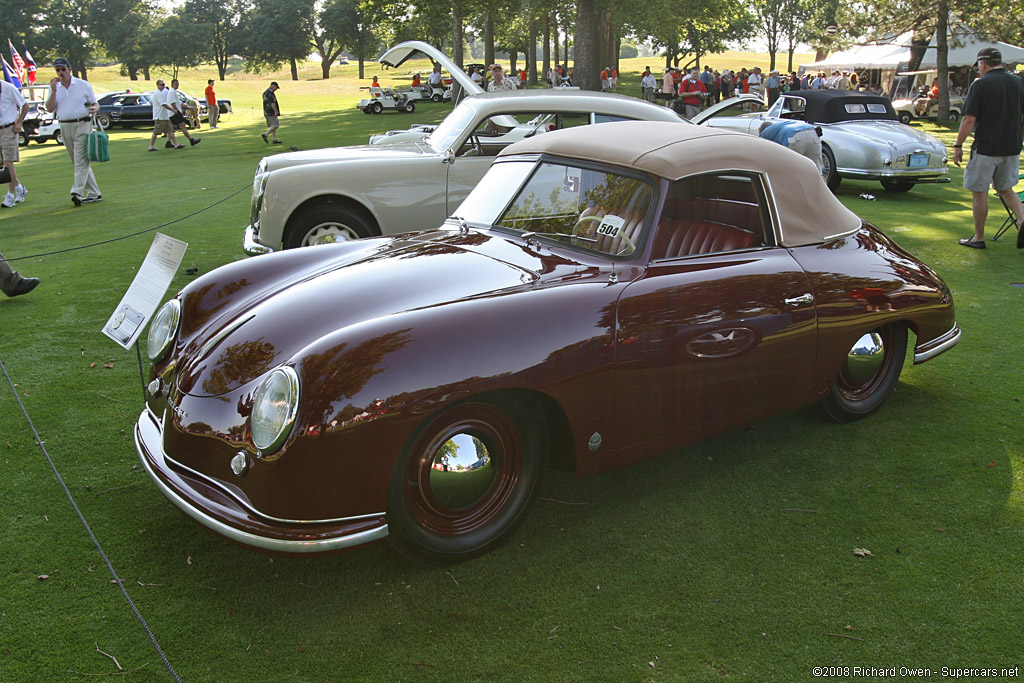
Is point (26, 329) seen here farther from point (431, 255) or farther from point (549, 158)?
point (549, 158)

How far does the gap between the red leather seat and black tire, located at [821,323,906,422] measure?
32.4 inches

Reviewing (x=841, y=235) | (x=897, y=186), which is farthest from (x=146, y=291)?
(x=897, y=186)

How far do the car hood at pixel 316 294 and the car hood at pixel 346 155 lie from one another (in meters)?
3.24

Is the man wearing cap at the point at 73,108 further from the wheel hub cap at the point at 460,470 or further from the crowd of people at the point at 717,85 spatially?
the crowd of people at the point at 717,85

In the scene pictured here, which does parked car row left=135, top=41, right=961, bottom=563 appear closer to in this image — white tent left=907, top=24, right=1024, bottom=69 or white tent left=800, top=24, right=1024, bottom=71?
white tent left=800, top=24, right=1024, bottom=71

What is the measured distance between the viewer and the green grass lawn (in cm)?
250

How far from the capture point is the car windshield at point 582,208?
3.47 meters

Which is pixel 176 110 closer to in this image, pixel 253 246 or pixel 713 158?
pixel 253 246

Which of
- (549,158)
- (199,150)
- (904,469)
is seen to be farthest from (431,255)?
(199,150)

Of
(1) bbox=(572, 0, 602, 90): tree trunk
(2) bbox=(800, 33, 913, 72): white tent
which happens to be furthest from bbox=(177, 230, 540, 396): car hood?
(2) bbox=(800, 33, 913, 72): white tent

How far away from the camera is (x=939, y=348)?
4324 mm

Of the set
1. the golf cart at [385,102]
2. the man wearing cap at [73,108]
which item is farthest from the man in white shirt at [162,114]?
the golf cart at [385,102]

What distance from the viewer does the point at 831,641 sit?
8.46 ft

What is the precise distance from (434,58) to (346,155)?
3.43 metres
